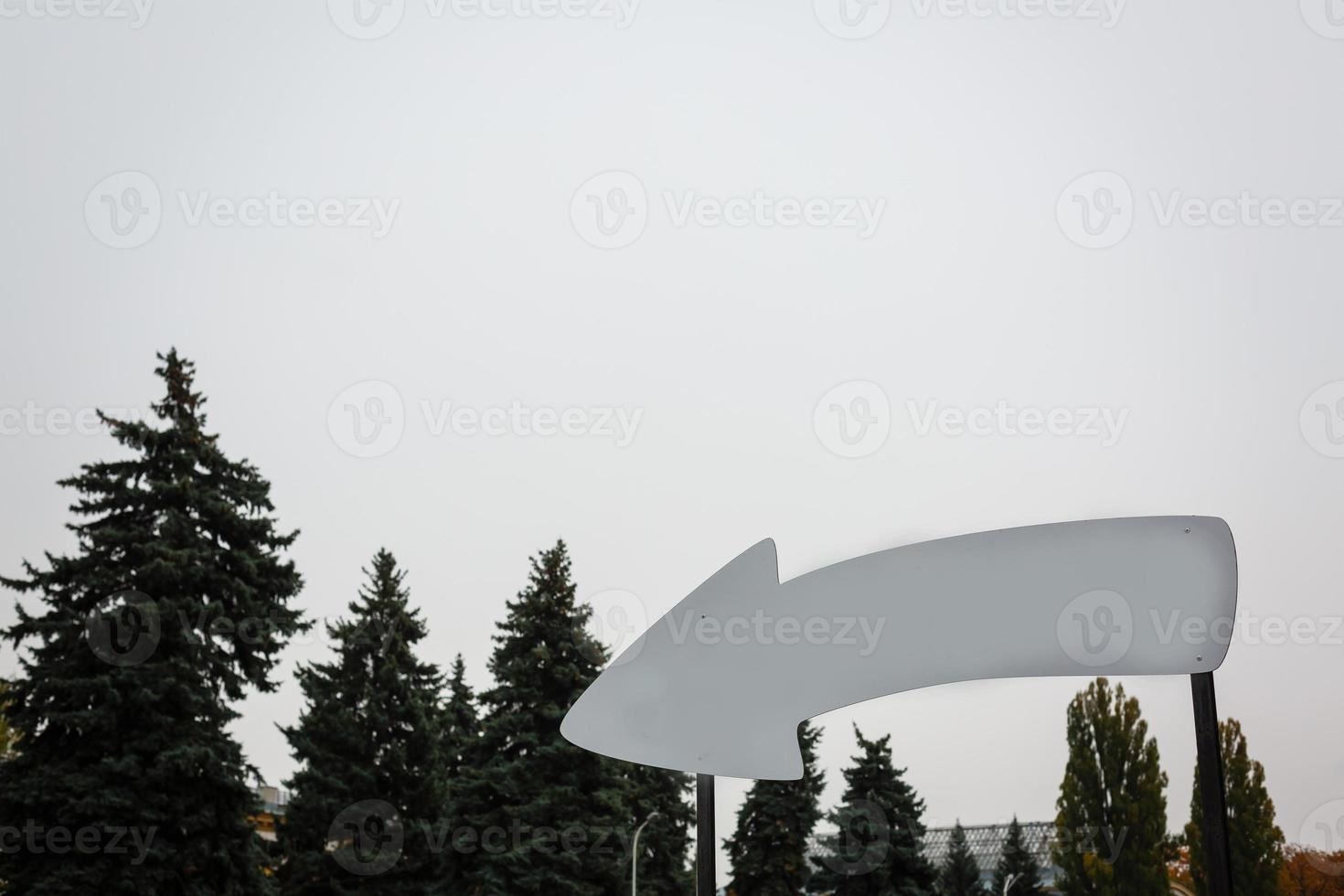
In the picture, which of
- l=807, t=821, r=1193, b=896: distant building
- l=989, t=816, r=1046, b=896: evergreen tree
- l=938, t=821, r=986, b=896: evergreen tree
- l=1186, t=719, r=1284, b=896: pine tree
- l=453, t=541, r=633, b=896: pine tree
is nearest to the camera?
l=1186, t=719, r=1284, b=896: pine tree

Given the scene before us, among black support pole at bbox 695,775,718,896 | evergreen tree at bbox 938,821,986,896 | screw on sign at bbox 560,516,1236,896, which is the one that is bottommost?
evergreen tree at bbox 938,821,986,896

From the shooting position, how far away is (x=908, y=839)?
95.5 ft

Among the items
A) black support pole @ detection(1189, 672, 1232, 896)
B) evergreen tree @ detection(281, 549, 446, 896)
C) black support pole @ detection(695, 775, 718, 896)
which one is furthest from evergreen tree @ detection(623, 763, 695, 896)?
black support pole @ detection(1189, 672, 1232, 896)

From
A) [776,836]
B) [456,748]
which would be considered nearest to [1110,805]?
[776,836]

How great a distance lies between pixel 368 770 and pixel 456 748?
10.8 feet

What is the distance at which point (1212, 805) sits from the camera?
512 cm

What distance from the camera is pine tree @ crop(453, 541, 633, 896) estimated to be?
23.8 metres

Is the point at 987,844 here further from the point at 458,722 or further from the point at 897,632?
the point at 897,632

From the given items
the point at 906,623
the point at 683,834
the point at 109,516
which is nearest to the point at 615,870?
the point at 683,834

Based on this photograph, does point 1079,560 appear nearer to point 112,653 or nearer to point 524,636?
point 112,653

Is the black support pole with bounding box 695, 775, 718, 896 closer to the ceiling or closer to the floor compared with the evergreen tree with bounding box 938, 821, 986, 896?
closer to the ceiling

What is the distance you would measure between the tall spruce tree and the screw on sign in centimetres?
2460

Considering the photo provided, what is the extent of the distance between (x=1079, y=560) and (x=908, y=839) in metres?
25.8

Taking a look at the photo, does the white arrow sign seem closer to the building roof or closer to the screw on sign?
the screw on sign
